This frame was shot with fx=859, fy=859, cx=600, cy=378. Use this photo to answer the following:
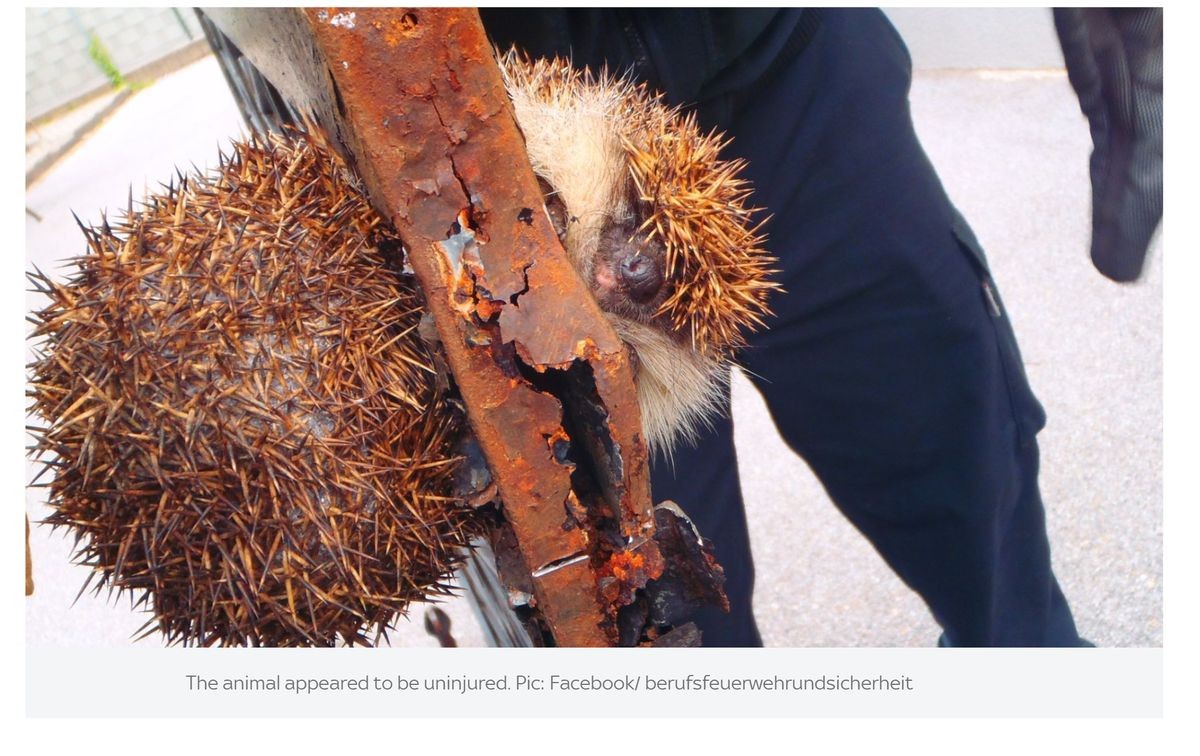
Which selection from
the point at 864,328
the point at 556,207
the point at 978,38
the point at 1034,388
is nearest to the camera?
the point at 556,207

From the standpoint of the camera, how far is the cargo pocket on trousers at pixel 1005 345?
1210mm

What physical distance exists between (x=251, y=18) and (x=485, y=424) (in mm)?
427

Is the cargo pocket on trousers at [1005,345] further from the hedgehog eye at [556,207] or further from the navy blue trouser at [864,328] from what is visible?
the hedgehog eye at [556,207]

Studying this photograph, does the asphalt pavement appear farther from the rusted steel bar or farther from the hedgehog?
the rusted steel bar

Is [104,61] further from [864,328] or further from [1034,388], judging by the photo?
[1034,388]

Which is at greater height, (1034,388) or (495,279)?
(495,279)

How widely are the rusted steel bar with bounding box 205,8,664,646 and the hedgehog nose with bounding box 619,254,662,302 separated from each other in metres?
0.11

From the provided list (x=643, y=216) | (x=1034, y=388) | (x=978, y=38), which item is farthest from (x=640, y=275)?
(x=978, y=38)

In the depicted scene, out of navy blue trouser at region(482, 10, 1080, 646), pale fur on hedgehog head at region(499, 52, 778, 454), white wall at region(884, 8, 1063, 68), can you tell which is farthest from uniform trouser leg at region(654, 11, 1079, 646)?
white wall at region(884, 8, 1063, 68)

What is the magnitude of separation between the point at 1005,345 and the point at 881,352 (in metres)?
0.20

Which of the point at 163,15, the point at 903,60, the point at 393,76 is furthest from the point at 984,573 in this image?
the point at 163,15

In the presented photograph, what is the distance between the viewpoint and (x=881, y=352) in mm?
1210

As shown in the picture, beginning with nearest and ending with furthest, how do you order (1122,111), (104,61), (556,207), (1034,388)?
(556,207), (1122,111), (104,61), (1034,388)

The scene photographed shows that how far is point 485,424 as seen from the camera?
1.95ft
